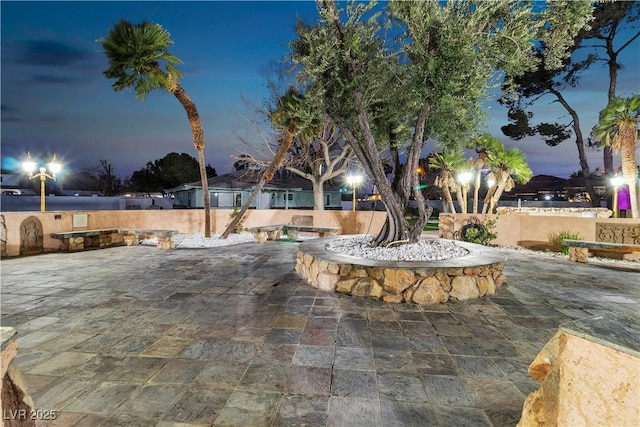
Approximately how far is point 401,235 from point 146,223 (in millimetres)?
11026

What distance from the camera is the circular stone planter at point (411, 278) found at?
4957 millimetres

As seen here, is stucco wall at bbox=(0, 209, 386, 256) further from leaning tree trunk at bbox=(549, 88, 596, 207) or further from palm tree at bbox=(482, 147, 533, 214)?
leaning tree trunk at bbox=(549, 88, 596, 207)

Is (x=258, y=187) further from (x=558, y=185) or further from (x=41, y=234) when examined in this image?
(x=558, y=185)

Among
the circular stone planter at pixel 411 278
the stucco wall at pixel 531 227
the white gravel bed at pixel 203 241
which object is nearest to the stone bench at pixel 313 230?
the white gravel bed at pixel 203 241

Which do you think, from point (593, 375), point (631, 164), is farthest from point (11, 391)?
point (631, 164)

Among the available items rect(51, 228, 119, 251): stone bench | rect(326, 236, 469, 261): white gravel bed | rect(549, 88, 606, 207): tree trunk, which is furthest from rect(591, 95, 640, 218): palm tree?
rect(51, 228, 119, 251): stone bench

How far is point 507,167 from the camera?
41.5ft

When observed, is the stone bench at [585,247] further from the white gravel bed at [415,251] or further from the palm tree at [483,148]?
the palm tree at [483,148]

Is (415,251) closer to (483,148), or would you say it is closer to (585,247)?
(585,247)

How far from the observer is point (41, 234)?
9352mm

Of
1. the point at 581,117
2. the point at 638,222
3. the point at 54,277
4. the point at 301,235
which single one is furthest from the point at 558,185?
the point at 54,277

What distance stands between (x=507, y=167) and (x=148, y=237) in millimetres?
14883

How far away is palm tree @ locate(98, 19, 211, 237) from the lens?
8883 mm

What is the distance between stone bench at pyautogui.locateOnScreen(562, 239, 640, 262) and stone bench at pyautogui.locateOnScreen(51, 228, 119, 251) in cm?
1473
